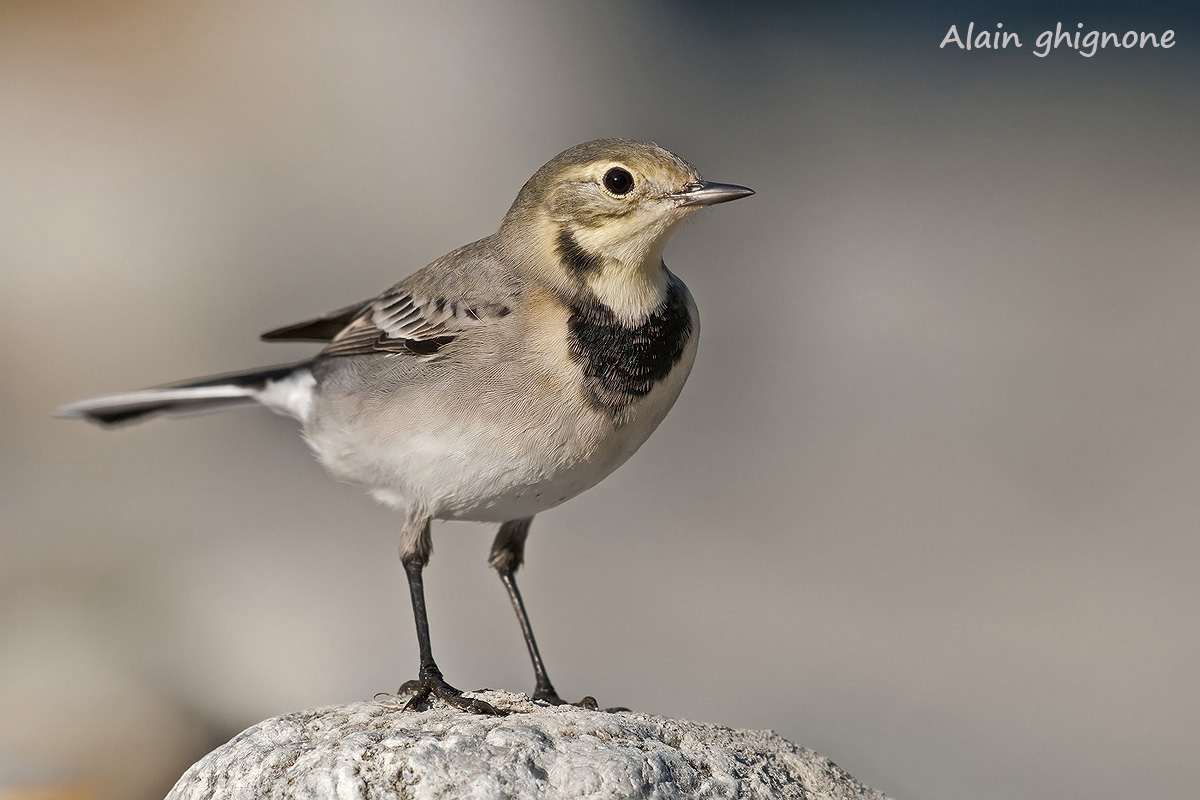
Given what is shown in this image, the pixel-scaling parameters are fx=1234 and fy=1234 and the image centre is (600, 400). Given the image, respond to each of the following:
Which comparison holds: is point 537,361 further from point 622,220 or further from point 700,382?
point 700,382

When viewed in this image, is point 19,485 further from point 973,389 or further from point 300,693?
point 973,389

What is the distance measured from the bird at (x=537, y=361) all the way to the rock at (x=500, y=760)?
1.41 ft

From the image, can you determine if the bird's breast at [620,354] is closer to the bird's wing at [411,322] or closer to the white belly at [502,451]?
the white belly at [502,451]

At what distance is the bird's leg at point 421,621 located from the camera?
506 cm

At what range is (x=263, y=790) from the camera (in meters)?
4.38

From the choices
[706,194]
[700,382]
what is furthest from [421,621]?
[700,382]

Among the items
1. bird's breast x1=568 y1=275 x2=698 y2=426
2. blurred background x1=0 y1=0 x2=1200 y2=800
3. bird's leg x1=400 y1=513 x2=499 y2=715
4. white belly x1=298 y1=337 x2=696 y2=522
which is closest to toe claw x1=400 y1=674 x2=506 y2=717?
bird's leg x1=400 y1=513 x2=499 y2=715

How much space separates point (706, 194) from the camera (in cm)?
502

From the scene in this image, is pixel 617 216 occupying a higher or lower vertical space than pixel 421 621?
higher

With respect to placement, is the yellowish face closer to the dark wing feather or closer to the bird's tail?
the dark wing feather

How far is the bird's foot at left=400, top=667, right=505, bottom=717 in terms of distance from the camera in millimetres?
4891

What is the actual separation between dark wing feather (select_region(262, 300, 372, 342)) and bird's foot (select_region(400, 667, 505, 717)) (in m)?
2.01

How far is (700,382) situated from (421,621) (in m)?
8.00

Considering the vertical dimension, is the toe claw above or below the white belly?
below
